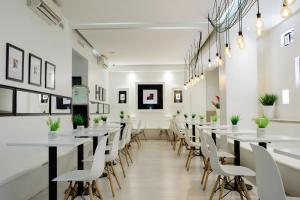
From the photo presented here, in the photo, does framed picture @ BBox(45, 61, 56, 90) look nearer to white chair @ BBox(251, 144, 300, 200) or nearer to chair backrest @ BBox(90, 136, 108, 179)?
chair backrest @ BBox(90, 136, 108, 179)

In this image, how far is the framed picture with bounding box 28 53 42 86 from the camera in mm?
4383

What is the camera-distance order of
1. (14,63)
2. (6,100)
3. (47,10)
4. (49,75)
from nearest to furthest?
1. (6,100)
2. (14,63)
3. (47,10)
4. (49,75)

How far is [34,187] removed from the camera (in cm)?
376

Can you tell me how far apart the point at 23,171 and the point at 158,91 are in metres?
9.27

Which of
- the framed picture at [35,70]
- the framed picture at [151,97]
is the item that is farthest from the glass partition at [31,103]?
the framed picture at [151,97]

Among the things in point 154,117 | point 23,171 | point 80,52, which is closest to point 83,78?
point 80,52

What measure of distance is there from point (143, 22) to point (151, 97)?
20.0 ft

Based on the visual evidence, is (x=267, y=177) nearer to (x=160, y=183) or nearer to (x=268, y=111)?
(x=160, y=183)

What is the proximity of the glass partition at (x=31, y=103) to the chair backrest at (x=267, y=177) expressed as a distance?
3351 mm

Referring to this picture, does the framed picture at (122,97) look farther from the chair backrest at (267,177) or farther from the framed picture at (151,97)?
the chair backrest at (267,177)

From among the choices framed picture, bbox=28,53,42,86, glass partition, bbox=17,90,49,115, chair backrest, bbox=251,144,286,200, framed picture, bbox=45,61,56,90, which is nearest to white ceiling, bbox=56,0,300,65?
framed picture, bbox=45,61,56,90

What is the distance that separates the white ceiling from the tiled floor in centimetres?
327

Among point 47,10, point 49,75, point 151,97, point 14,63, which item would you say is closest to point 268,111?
point 49,75

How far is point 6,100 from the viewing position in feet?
11.8
